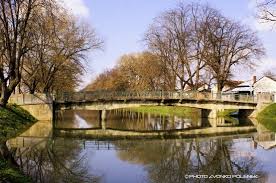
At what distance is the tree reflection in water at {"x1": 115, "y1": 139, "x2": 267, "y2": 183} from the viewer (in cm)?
1791

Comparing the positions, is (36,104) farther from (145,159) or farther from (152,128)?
(145,159)

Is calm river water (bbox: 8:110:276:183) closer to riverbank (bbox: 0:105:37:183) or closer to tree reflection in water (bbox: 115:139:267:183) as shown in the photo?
tree reflection in water (bbox: 115:139:267:183)

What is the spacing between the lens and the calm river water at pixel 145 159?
57.2 ft

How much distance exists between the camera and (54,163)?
20562mm

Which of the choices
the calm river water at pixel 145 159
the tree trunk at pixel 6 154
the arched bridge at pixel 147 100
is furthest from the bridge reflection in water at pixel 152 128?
the tree trunk at pixel 6 154

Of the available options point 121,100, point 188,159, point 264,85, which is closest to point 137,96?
point 121,100

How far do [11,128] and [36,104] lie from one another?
14317 mm

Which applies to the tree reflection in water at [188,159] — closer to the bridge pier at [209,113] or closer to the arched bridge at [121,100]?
the arched bridge at [121,100]

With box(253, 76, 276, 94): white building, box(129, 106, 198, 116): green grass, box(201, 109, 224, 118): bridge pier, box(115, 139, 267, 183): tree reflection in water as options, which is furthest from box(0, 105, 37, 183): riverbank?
box(253, 76, 276, 94): white building

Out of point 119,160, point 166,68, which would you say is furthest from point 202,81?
point 119,160

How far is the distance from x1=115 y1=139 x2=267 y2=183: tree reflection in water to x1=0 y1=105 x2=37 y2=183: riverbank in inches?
199

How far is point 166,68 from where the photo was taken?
64.1m

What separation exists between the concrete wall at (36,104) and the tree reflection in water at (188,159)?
66.6 feet

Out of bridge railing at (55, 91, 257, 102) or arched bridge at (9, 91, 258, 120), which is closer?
arched bridge at (9, 91, 258, 120)
